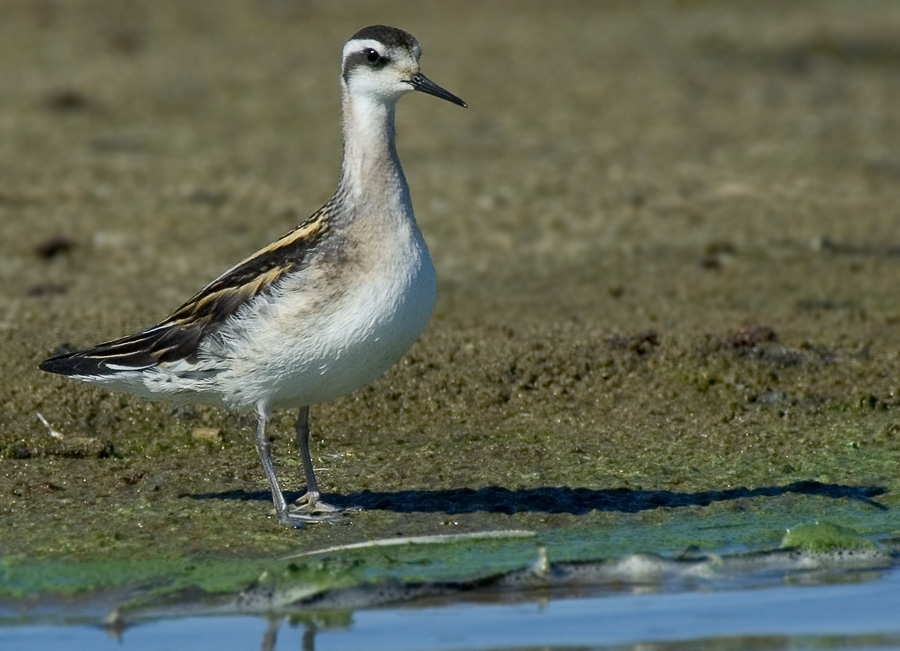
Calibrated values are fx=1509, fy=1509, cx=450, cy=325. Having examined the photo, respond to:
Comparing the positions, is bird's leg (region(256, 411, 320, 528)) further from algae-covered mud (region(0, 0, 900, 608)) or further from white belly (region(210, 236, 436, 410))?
white belly (region(210, 236, 436, 410))

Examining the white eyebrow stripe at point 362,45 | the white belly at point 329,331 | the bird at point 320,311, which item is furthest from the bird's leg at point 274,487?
the white eyebrow stripe at point 362,45

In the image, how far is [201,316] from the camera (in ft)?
25.4

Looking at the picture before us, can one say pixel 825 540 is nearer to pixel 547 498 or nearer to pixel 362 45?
pixel 547 498

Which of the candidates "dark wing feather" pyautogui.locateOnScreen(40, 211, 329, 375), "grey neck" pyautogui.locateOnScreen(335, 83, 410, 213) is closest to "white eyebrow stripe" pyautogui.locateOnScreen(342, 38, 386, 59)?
"grey neck" pyautogui.locateOnScreen(335, 83, 410, 213)

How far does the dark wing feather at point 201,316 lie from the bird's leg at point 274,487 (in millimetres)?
505

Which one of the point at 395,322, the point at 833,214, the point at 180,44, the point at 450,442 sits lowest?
the point at 450,442

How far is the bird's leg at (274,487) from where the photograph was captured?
747 centimetres

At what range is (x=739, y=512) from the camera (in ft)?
25.3

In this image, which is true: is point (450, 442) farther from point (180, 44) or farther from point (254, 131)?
point (180, 44)

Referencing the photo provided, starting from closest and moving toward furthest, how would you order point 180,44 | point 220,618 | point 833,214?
point 220,618 → point 833,214 → point 180,44

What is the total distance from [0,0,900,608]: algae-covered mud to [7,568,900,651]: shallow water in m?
0.45

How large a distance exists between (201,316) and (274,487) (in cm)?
96

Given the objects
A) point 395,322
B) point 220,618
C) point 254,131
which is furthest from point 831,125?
point 220,618

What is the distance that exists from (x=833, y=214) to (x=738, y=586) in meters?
7.26
